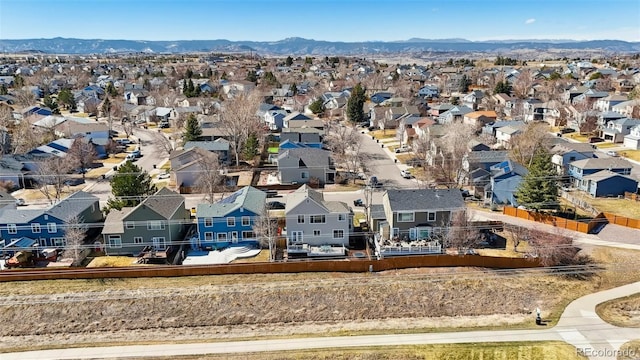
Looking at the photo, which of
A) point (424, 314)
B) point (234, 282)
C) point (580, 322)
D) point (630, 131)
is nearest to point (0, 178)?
point (234, 282)

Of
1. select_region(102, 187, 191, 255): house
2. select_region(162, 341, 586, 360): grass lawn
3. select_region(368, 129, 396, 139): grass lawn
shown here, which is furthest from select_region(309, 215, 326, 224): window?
select_region(368, 129, 396, 139): grass lawn

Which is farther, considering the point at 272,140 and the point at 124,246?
the point at 272,140

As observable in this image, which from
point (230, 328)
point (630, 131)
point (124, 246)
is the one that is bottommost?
point (230, 328)

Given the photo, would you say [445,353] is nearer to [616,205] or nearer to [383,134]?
[616,205]

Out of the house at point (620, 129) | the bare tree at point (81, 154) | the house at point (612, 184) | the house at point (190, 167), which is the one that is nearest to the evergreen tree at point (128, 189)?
the house at point (190, 167)

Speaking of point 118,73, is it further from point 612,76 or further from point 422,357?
point 422,357

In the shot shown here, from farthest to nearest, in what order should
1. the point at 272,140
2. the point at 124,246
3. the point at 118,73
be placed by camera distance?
the point at 118,73, the point at 272,140, the point at 124,246

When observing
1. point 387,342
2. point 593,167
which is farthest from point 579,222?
point 387,342
